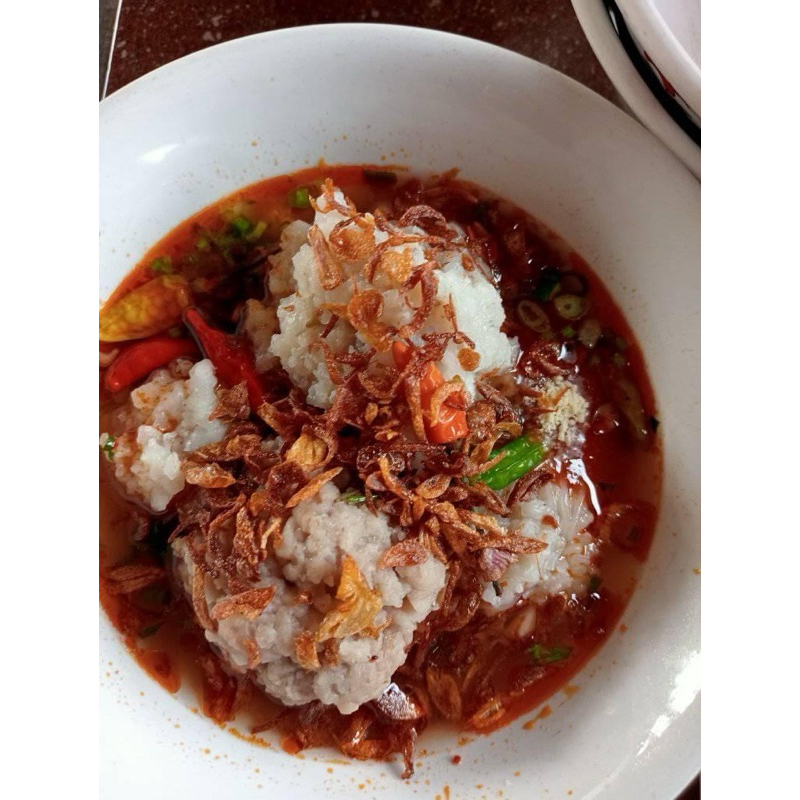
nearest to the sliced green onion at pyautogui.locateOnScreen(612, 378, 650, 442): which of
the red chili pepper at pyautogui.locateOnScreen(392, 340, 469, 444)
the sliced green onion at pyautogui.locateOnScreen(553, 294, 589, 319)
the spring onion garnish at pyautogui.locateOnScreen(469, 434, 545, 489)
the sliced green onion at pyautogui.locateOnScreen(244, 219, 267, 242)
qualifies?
the sliced green onion at pyautogui.locateOnScreen(553, 294, 589, 319)

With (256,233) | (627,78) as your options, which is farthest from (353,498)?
(627,78)

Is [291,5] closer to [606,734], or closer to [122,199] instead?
[122,199]

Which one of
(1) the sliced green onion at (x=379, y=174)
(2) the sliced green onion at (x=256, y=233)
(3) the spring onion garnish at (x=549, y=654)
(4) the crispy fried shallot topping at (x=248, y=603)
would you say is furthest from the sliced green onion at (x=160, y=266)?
(3) the spring onion garnish at (x=549, y=654)

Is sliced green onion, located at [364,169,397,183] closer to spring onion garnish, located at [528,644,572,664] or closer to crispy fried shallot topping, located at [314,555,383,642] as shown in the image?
crispy fried shallot topping, located at [314,555,383,642]

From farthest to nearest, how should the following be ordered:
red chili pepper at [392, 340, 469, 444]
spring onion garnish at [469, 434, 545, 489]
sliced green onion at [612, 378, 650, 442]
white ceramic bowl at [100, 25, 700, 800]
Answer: sliced green onion at [612, 378, 650, 442], spring onion garnish at [469, 434, 545, 489], white ceramic bowl at [100, 25, 700, 800], red chili pepper at [392, 340, 469, 444]

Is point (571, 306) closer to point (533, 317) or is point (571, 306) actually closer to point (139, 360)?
point (533, 317)

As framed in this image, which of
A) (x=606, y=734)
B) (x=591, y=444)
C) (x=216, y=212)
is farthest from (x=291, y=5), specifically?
(x=606, y=734)
